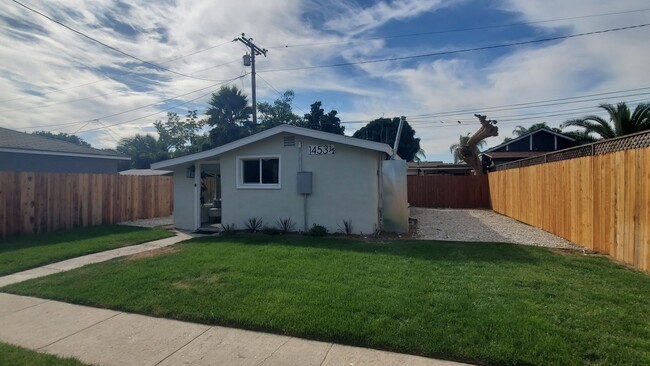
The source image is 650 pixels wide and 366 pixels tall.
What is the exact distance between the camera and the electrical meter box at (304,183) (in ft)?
33.7

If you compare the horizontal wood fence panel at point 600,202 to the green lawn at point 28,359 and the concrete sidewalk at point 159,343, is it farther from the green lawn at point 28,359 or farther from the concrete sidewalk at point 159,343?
the green lawn at point 28,359

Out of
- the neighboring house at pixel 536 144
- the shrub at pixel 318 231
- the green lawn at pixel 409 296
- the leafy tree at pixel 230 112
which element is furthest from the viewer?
the leafy tree at pixel 230 112

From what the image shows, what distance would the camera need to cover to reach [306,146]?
10.5 m

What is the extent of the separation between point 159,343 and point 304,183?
6893 millimetres

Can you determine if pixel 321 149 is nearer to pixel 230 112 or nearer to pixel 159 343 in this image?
pixel 159 343

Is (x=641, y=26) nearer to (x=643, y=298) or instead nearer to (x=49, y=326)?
(x=643, y=298)

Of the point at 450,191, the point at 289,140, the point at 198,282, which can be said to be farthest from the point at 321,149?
the point at 450,191

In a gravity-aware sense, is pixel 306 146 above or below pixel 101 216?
above

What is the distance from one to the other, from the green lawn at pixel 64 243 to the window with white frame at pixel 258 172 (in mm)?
2944

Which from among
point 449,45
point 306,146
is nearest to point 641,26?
point 449,45

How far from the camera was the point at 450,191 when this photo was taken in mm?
20734

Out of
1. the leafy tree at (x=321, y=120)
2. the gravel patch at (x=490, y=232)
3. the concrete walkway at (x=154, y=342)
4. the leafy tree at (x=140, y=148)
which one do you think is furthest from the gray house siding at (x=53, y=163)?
the leafy tree at (x=140, y=148)

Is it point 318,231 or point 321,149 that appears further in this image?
point 321,149

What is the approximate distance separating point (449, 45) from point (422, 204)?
1045cm
